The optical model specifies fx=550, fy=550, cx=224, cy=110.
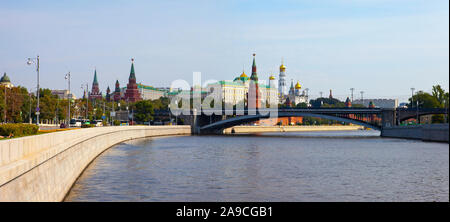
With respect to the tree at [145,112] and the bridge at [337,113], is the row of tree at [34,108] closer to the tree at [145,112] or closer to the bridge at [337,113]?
the tree at [145,112]

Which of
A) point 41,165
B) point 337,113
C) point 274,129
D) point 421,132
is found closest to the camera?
point 41,165

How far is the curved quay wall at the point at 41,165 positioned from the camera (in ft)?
41.7

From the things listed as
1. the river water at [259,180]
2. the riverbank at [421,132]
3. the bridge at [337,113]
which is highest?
the bridge at [337,113]

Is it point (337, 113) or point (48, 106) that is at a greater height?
point (48, 106)

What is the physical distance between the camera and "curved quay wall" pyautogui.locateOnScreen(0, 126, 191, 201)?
12.7m

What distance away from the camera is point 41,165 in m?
16.8

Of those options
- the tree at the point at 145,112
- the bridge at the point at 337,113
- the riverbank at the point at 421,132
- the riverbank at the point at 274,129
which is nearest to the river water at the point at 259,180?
the riverbank at the point at 421,132

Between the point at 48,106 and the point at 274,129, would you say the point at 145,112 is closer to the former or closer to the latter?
the point at 48,106

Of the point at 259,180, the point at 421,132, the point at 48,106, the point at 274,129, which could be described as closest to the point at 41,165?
the point at 259,180

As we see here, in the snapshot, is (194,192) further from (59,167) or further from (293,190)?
(59,167)

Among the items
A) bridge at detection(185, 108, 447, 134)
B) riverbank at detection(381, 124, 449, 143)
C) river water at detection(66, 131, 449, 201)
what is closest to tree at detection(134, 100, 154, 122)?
bridge at detection(185, 108, 447, 134)

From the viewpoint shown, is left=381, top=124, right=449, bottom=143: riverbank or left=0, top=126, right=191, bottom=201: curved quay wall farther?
left=381, top=124, right=449, bottom=143: riverbank

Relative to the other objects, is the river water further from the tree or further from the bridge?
the tree
